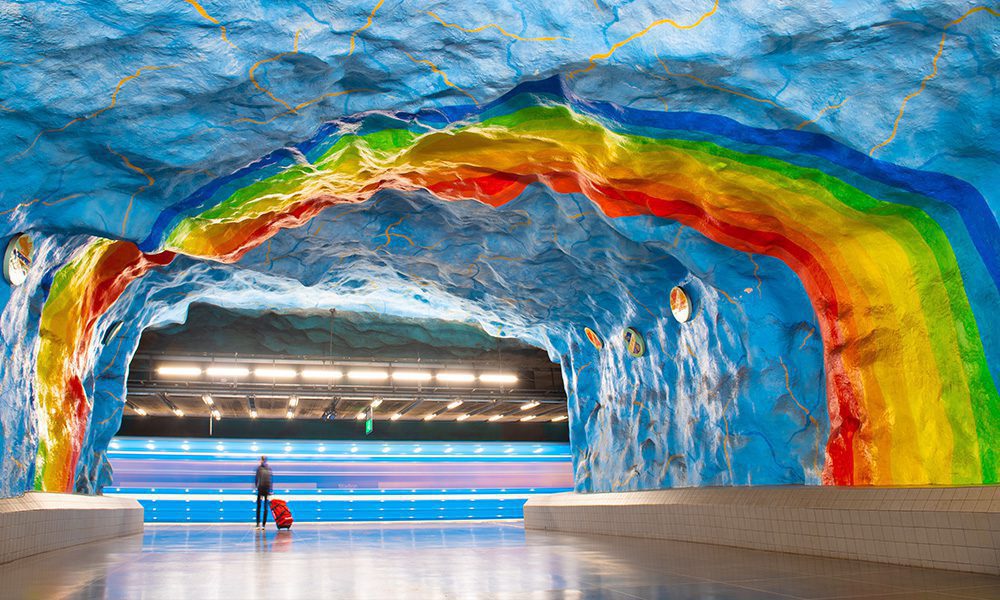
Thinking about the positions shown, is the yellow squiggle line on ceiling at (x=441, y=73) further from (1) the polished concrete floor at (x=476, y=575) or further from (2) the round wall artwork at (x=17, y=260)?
(2) the round wall artwork at (x=17, y=260)

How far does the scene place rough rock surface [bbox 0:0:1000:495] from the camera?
4.70 meters

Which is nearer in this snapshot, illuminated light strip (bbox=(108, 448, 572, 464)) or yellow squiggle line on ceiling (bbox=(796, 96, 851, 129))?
yellow squiggle line on ceiling (bbox=(796, 96, 851, 129))

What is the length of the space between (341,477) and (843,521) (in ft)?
50.2

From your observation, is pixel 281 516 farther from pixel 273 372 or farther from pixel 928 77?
pixel 928 77

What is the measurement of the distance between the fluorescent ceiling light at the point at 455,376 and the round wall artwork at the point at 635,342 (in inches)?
197

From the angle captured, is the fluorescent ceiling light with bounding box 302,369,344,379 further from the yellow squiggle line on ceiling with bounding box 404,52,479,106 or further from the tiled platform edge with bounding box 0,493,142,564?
the yellow squiggle line on ceiling with bounding box 404,52,479,106

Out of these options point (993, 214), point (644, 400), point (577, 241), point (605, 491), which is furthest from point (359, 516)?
point (993, 214)

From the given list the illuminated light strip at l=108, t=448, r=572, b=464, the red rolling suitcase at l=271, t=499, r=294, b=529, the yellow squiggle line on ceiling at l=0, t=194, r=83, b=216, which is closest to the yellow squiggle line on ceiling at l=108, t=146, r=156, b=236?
the yellow squiggle line on ceiling at l=0, t=194, r=83, b=216

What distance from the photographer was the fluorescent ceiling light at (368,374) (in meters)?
14.4

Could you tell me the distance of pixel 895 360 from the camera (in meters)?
6.47

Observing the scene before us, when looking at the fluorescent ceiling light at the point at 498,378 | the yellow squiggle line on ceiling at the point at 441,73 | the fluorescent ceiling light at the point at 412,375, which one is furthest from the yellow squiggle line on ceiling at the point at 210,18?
the fluorescent ceiling light at the point at 498,378

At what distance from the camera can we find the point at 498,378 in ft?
50.6

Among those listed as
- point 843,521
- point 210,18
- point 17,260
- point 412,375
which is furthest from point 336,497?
point 210,18

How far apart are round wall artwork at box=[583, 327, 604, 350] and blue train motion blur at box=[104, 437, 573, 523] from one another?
30.4ft
